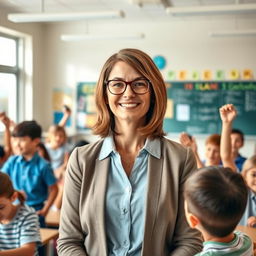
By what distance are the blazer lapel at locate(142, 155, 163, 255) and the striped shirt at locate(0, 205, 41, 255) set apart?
107 cm

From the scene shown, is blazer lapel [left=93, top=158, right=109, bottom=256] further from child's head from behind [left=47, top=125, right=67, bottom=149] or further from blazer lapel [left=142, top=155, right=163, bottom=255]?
child's head from behind [left=47, top=125, right=67, bottom=149]

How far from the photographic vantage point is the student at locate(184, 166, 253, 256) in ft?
4.05

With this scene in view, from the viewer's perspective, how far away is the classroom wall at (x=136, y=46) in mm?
6480

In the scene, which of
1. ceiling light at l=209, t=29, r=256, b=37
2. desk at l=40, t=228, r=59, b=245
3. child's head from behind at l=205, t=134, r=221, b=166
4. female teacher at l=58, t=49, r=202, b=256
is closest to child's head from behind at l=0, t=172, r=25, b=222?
desk at l=40, t=228, r=59, b=245

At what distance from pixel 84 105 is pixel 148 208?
19.3 feet

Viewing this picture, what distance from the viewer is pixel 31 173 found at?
318 centimetres

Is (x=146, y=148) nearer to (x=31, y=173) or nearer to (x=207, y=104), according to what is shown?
(x=31, y=173)

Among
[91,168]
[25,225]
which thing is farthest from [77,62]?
[91,168]

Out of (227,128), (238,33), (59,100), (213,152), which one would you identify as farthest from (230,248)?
(59,100)

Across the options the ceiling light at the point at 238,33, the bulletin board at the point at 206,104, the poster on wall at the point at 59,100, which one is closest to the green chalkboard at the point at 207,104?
the bulletin board at the point at 206,104

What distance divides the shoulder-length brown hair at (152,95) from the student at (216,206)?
0.79 feet

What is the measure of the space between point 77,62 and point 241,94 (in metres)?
2.92

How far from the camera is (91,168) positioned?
4.50 feet

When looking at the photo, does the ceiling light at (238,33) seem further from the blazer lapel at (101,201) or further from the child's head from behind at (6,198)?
the blazer lapel at (101,201)
